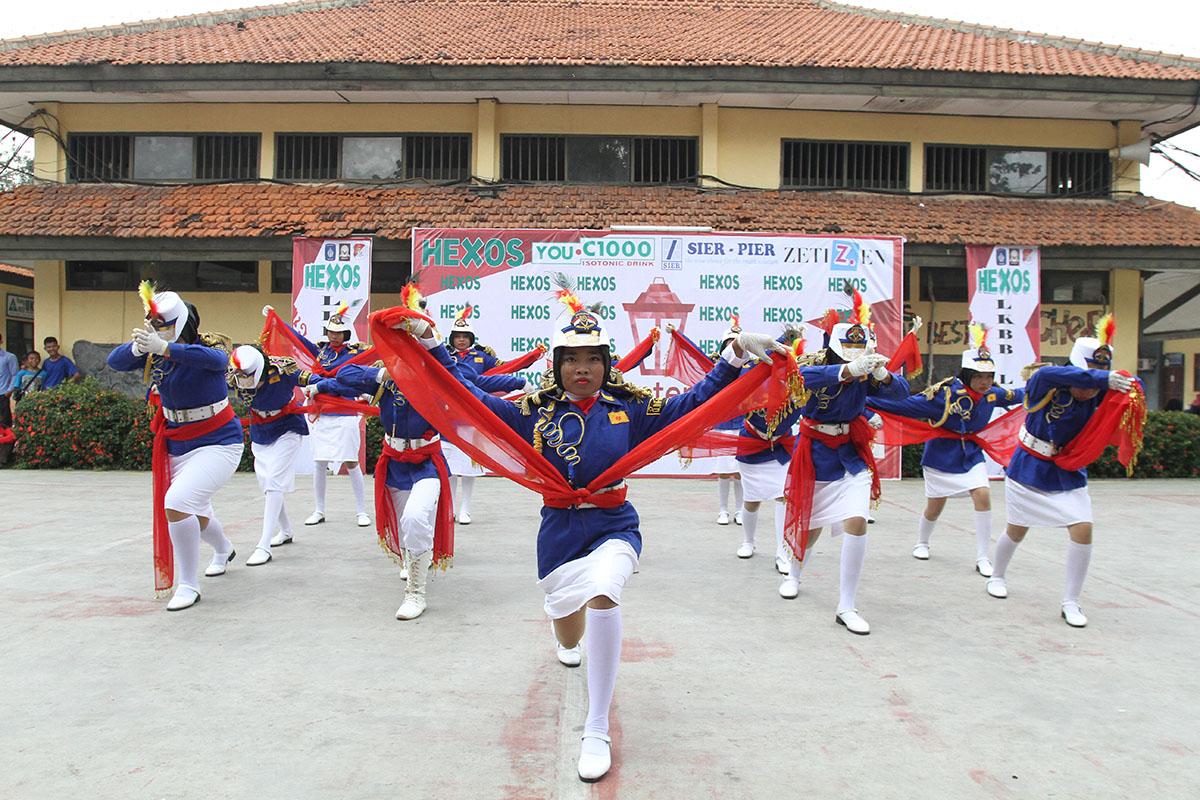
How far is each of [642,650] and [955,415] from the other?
150 inches

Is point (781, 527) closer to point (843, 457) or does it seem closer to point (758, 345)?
point (843, 457)

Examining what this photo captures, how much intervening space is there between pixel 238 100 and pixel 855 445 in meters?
13.5

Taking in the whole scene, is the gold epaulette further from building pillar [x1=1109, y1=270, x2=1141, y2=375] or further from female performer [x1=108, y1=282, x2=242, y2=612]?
building pillar [x1=1109, y1=270, x2=1141, y2=375]

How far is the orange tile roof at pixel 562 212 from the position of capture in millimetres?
13242

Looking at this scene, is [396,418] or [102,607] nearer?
[102,607]

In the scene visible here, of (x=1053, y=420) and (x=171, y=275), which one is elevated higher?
(x=171, y=275)

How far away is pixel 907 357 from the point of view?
6.62 m

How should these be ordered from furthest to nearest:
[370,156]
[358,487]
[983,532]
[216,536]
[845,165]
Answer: [370,156]
[845,165]
[358,487]
[983,532]
[216,536]

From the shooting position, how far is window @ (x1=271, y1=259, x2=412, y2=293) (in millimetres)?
14461

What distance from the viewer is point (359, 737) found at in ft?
12.0

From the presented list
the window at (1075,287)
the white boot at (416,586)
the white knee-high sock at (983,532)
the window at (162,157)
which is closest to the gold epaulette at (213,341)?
the white boot at (416,586)

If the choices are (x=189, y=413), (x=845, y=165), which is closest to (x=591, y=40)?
(x=845, y=165)

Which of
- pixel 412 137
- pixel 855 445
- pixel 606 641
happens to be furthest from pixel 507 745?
pixel 412 137

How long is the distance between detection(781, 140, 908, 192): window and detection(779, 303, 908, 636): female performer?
32.0 feet
